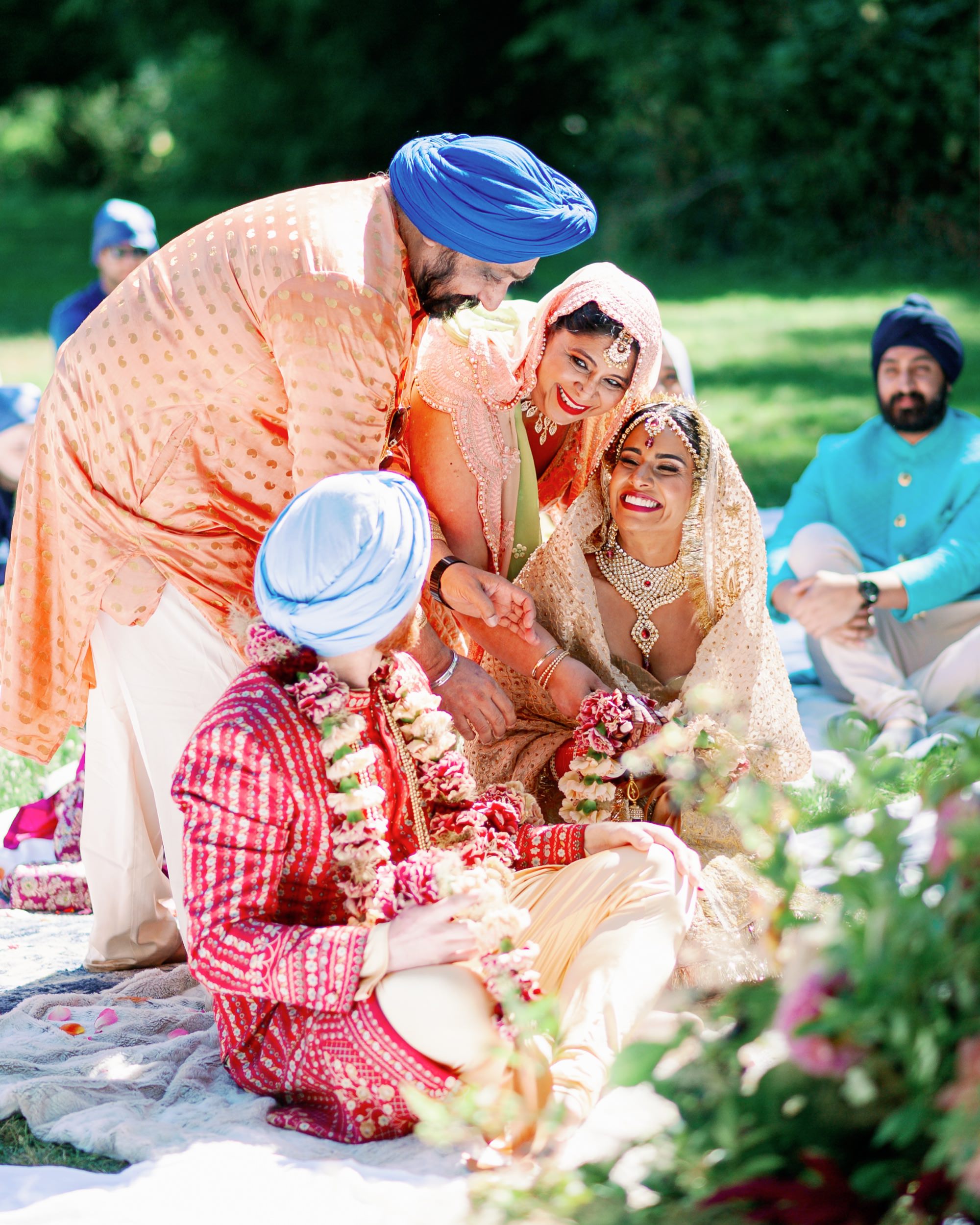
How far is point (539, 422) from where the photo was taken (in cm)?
378

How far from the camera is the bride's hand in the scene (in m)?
3.53

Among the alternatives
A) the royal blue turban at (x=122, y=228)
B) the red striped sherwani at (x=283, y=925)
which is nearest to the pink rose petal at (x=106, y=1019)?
the red striped sherwani at (x=283, y=925)

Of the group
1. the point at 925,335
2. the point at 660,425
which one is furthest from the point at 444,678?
the point at 925,335

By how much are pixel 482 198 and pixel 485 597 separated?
99 cm

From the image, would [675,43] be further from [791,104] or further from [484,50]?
[484,50]

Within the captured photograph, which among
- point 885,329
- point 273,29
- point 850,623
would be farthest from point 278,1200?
point 273,29

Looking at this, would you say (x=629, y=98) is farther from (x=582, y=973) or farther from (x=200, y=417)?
(x=582, y=973)

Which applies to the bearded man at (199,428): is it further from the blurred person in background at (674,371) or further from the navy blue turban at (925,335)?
the navy blue turban at (925,335)

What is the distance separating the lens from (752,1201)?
1.59 m

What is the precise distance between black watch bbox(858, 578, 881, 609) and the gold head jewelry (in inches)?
73.8

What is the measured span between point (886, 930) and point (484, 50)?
75.6 feet

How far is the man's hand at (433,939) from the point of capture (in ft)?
8.09

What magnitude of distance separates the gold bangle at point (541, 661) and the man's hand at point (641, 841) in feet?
2.24

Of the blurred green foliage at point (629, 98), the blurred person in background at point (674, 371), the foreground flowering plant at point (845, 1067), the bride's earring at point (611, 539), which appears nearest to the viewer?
the foreground flowering plant at point (845, 1067)
